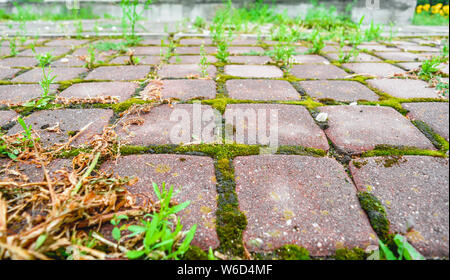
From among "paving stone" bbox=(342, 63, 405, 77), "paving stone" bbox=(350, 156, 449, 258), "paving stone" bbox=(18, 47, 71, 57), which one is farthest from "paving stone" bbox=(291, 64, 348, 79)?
"paving stone" bbox=(18, 47, 71, 57)

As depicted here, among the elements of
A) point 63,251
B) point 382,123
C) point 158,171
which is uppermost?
point 382,123

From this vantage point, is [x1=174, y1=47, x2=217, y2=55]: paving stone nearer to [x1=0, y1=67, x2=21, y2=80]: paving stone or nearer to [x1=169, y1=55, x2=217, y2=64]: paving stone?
[x1=169, y1=55, x2=217, y2=64]: paving stone

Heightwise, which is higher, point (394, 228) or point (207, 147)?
point (207, 147)

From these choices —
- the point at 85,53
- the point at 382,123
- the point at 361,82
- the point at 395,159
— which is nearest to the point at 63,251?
the point at 395,159

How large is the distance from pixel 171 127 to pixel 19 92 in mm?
1269

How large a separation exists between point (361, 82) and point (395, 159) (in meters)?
1.23

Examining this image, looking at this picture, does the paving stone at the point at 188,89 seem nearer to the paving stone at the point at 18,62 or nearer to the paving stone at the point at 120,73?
the paving stone at the point at 120,73

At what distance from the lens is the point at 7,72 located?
8.02ft

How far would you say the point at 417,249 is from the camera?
2.75 feet

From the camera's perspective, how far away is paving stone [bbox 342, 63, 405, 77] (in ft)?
8.18

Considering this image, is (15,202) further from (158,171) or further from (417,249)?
(417,249)

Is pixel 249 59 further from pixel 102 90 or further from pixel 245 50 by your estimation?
pixel 102 90

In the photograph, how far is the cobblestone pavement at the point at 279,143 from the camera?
93 cm

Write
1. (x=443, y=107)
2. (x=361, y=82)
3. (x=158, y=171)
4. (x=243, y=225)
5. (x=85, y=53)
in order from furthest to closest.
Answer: (x=85, y=53) → (x=361, y=82) → (x=443, y=107) → (x=158, y=171) → (x=243, y=225)
